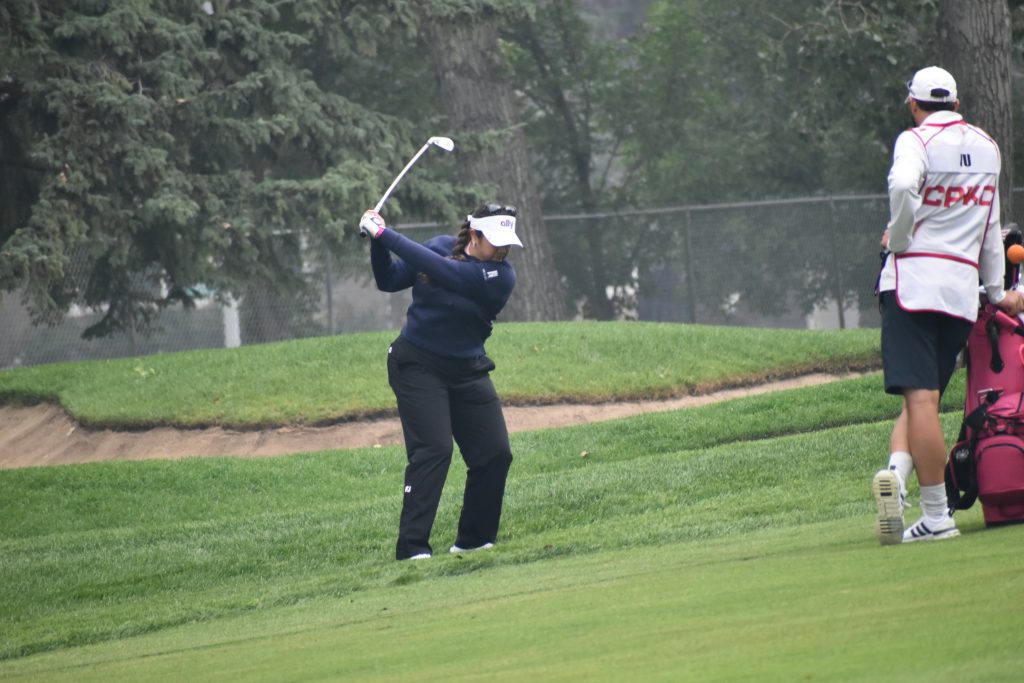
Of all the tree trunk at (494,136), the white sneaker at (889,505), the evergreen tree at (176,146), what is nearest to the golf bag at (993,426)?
the white sneaker at (889,505)

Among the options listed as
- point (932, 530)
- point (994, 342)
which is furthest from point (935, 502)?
point (994, 342)

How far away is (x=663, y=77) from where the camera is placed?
31.2 meters

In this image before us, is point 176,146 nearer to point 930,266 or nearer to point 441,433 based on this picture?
point 441,433

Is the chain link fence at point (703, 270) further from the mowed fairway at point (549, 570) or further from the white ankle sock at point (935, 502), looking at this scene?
the white ankle sock at point (935, 502)

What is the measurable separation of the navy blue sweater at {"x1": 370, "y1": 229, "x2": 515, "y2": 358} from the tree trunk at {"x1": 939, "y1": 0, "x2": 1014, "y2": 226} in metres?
8.61

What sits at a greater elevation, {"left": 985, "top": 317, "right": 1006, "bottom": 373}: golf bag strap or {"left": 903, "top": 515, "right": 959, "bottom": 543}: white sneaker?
{"left": 985, "top": 317, "right": 1006, "bottom": 373}: golf bag strap

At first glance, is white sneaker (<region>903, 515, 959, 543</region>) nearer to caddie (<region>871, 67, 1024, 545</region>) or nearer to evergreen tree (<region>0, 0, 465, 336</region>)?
caddie (<region>871, 67, 1024, 545</region>)

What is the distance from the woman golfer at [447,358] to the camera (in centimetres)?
861

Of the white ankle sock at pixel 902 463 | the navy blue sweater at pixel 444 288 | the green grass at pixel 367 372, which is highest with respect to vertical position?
the navy blue sweater at pixel 444 288

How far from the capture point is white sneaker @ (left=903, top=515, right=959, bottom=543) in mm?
6840

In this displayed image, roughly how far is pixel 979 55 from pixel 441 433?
9.29m

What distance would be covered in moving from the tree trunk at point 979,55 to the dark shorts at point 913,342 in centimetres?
935

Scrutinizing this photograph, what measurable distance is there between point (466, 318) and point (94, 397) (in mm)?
9728

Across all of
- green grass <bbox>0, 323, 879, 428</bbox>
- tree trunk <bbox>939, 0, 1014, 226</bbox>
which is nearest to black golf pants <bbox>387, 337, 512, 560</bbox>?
green grass <bbox>0, 323, 879, 428</bbox>
